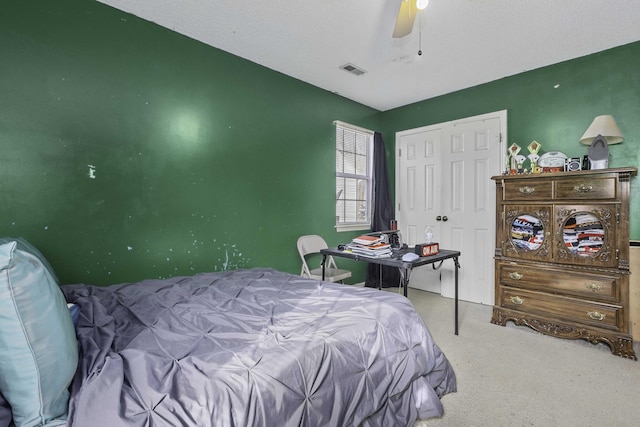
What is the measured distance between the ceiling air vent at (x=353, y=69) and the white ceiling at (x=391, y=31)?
2.3 inches

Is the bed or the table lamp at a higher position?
the table lamp

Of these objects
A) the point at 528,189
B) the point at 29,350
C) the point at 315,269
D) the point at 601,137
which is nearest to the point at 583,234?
the point at 528,189

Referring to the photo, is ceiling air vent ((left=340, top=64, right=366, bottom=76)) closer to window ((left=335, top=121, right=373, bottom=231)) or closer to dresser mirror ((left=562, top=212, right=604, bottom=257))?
window ((left=335, top=121, right=373, bottom=231))

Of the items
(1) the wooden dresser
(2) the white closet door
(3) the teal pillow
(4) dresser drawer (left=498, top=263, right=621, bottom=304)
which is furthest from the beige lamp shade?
(3) the teal pillow

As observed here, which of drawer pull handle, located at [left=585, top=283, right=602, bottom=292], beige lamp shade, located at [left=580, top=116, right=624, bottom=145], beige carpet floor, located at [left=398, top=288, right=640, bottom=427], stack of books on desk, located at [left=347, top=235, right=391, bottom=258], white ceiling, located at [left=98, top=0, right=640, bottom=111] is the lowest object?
beige carpet floor, located at [left=398, top=288, right=640, bottom=427]

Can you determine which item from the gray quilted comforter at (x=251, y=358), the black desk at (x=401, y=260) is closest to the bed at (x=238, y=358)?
the gray quilted comforter at (x=251, y=358)

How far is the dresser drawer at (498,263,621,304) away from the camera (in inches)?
98.7

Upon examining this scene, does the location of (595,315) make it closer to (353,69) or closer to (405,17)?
(405,17)

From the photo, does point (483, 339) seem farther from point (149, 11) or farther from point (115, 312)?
point (149, 11)

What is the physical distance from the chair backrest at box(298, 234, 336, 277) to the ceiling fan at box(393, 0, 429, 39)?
2.25 meters

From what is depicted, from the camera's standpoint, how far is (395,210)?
15.2ft

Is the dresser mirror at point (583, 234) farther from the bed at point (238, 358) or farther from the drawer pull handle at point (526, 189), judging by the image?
the bed at point (238, 358)

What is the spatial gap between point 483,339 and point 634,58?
2.90 meters

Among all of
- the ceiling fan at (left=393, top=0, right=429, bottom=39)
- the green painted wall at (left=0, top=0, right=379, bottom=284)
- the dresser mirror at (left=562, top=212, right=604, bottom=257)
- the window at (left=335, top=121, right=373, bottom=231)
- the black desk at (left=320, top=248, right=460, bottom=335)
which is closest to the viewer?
the ceiling fan at (left=393, top=0, right=429, bottom=39)
